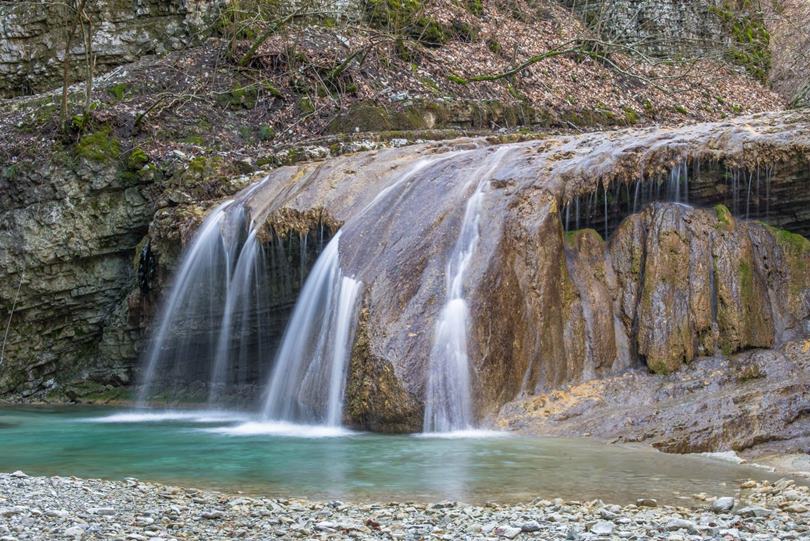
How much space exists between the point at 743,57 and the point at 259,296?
15968 mm

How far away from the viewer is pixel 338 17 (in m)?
17.7

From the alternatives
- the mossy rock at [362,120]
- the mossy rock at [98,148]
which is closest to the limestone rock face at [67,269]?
the mossy rock at [98,148]

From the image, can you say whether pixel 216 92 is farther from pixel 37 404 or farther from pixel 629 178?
pixel 629 178

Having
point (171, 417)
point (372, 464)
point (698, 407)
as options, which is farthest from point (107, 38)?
point (698, 407)

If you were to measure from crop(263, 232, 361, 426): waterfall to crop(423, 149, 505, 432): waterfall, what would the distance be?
0.94m

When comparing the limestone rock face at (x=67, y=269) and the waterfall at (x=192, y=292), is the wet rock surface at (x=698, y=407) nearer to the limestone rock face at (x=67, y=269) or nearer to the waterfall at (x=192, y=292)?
the waterfall at (x=192, y=292)

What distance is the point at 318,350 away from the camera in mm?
9648

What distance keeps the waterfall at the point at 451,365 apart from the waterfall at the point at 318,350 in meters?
0.94

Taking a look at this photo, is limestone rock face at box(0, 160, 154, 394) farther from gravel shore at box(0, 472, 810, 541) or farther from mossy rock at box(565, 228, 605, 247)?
gravel shore at box(0, 472, 810, 541)

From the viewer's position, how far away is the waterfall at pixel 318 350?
929cm

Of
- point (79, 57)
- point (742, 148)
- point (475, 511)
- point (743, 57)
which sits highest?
point (743, 57)

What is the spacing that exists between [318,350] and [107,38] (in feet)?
33.8

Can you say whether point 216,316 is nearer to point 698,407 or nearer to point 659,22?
point 698,407

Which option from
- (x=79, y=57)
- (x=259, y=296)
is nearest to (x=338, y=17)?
(x=79, y=57)
